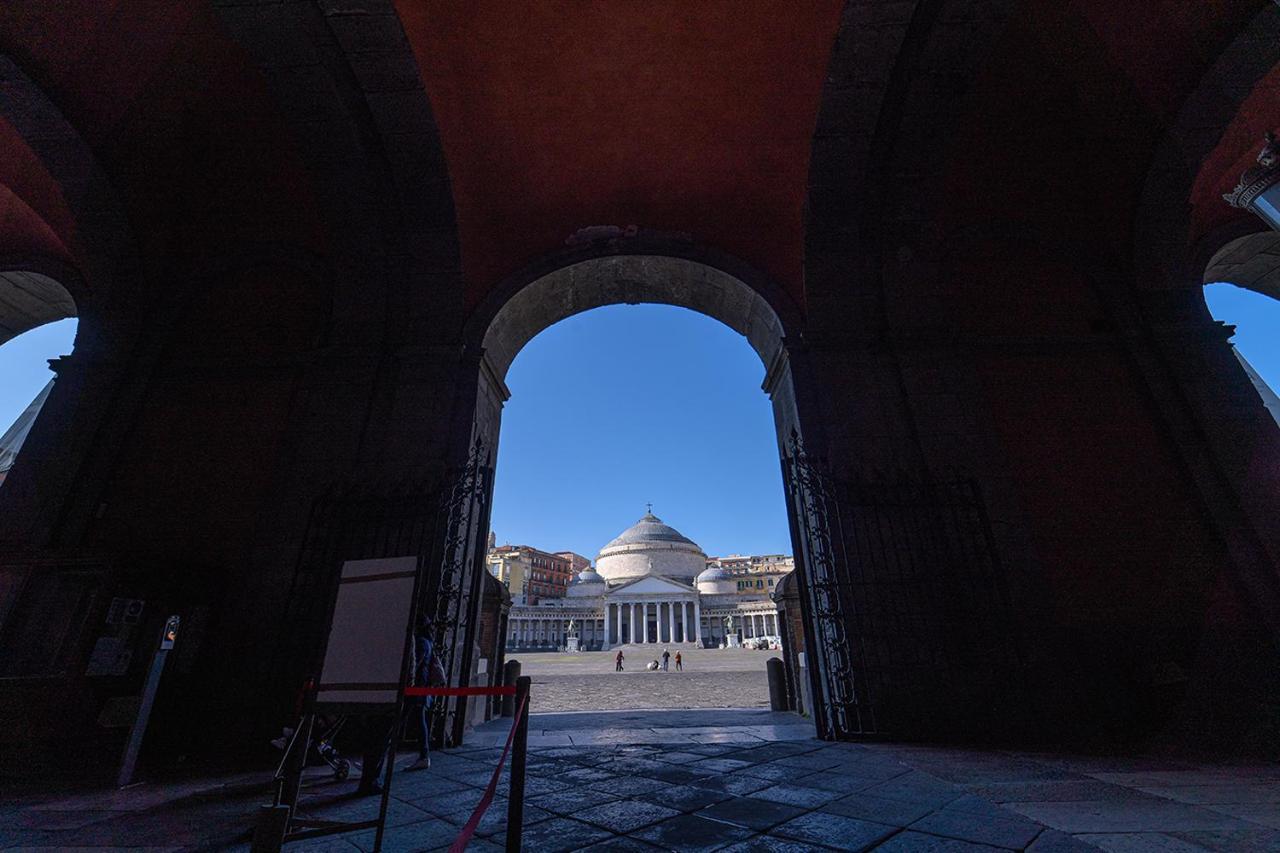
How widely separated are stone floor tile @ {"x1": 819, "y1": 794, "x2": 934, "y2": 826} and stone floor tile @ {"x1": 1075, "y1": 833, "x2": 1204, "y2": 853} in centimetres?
68

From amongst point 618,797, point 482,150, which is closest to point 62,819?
point 618,797

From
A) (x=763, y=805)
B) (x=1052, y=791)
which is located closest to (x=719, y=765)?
(x=763, y=805)

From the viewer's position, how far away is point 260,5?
498 cm

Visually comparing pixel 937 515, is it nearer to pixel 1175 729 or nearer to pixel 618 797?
pixel 1175 729

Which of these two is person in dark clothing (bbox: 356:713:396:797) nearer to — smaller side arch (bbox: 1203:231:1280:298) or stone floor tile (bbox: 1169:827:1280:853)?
stone floor tile (bbox: 1169:827:1280:853)

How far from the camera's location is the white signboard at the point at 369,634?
8.86 feet

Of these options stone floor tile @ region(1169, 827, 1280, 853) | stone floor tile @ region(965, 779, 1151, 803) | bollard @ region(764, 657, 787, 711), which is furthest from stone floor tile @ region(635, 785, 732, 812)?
bollard @ region(764, 657, 787, 711)

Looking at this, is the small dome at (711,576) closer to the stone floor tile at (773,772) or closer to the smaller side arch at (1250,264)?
the smaller side arch at (1250,264)

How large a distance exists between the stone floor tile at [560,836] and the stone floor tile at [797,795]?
3.45ft

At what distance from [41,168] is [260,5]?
3984mm

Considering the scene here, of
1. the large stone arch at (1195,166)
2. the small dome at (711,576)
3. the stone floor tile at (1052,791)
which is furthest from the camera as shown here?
the small dome at (711,576)

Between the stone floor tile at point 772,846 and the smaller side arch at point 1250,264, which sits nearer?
the stone floor tile at point 772,846

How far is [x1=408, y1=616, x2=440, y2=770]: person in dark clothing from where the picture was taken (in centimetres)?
417

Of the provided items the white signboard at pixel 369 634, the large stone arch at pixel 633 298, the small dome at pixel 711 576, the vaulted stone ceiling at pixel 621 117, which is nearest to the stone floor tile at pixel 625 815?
the white signboard at pixel 369 634
